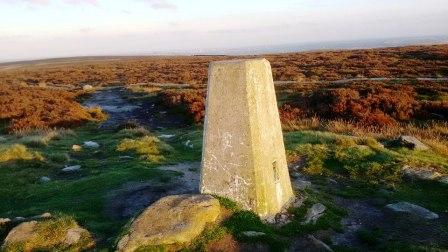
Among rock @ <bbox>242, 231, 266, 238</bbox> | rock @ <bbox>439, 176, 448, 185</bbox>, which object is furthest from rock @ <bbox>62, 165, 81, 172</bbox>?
rock @ <bbox>439, 176, 448, 185</bbox>

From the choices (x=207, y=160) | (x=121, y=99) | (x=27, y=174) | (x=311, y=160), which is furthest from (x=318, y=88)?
(x=207, y=160)

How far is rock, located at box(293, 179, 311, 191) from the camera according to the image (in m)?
12.0

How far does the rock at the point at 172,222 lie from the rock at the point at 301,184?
11.7 feet

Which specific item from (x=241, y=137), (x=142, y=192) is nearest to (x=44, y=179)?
(x=142, y=192)

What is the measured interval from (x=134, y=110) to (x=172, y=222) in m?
25.8

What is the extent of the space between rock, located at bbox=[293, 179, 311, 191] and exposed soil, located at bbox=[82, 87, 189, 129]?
14.6m

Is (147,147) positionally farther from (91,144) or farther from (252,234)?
(252,234)

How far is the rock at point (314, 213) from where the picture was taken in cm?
976

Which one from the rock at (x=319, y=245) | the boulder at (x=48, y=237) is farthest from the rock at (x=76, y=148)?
the rock at (x=319, y=245)

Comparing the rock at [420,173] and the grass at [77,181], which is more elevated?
the grass at [77,181]

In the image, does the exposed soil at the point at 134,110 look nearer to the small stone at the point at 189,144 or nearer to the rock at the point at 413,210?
the small stone at the point at 189,144

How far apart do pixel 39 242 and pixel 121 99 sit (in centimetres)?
3218

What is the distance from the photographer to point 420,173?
44.6ft

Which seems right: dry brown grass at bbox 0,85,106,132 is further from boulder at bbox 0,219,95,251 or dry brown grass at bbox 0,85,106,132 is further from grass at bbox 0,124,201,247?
boulder at bbox 0,219,95,251
